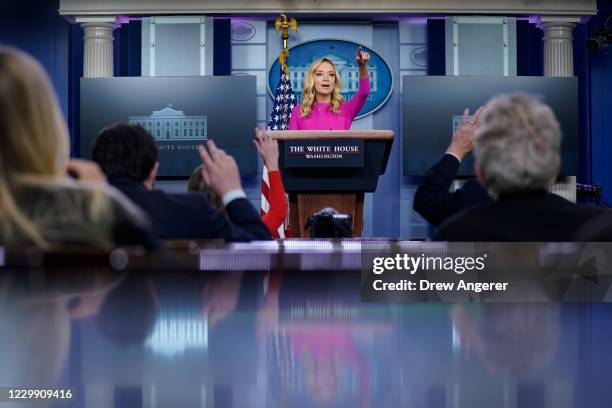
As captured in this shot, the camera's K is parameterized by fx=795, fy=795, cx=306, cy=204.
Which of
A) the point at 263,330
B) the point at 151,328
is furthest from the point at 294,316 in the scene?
the point at 151,328

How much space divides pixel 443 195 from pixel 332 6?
17.9 ft

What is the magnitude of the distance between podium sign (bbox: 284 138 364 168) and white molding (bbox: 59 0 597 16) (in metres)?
3.70

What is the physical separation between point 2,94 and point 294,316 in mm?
374

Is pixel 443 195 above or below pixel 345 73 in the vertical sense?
below

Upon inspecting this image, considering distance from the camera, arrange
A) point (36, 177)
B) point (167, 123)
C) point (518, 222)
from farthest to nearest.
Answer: point (167, 123)
point (518, 222)
point (36, 177)

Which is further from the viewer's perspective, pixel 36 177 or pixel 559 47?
pixel 559 47

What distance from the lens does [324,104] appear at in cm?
399

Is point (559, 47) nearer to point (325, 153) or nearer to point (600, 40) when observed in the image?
point (600, 40)

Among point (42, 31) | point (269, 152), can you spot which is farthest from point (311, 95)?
point (42, 31)

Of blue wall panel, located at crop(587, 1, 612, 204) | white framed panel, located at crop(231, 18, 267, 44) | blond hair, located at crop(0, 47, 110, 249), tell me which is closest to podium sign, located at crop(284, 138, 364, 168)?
blond hair, located at crop(0, 47, 110, 249)

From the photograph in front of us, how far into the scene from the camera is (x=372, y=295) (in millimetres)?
839

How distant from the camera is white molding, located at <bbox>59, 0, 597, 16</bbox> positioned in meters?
6.27

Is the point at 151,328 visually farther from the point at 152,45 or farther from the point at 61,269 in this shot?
the point at 152,45
